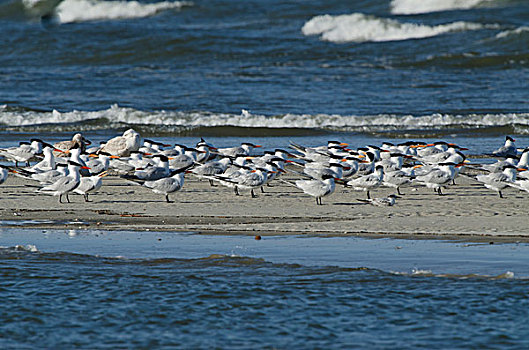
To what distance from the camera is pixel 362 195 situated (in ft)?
33.1

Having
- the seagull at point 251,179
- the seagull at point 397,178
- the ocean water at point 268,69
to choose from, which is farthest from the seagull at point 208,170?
the ocean water at point 268,69

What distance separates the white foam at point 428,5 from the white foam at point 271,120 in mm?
17067

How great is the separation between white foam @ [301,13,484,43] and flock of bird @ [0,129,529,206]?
19.6 m

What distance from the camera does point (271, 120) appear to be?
1942 centimetres

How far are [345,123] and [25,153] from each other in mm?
8279

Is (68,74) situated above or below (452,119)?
above

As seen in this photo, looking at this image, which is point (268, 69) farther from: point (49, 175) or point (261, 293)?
point (261, 293)

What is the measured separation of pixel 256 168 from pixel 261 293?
184 inches

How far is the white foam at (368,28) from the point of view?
32500mm

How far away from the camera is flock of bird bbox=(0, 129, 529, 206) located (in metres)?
9.55

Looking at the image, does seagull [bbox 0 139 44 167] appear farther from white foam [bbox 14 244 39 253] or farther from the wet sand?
white foam [bbox 14 244 39 253]

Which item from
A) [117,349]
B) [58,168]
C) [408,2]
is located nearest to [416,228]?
[117,349]

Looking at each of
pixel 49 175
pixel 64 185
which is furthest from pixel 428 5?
pixel 64 185

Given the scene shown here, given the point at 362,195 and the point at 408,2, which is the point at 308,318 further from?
the point at 408,2
